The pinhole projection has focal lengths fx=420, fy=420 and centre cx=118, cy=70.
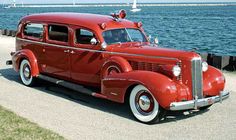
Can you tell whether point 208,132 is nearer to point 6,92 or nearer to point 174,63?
point 174,63

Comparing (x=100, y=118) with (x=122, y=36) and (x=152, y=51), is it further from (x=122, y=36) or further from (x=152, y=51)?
(x=122, y=36)

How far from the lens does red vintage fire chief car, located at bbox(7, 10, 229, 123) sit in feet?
24.8

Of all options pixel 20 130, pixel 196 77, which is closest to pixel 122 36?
pixel 196 77

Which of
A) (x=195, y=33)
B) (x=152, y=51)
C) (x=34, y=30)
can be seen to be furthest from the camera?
(x=195, y=33)

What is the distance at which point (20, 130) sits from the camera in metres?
6.83

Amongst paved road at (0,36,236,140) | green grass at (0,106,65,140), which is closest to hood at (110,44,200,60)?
paved road at (0,36,236,140)

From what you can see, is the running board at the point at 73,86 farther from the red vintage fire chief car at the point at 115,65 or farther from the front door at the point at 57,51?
the front door at the point at 57,51

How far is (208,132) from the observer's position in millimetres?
7141

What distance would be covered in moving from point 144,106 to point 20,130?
88.5 inches

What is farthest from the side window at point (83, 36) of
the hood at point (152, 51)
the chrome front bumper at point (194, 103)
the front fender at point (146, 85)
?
the chrome front bumper at point (194, 103)

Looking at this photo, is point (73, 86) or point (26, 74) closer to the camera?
point (73, 86)

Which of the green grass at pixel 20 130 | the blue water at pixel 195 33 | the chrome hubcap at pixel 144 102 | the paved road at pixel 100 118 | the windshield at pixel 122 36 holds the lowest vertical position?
the blue water at pixel 195 33

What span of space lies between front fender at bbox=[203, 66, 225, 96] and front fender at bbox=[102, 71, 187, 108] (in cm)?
65

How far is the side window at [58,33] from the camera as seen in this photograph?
959cm
